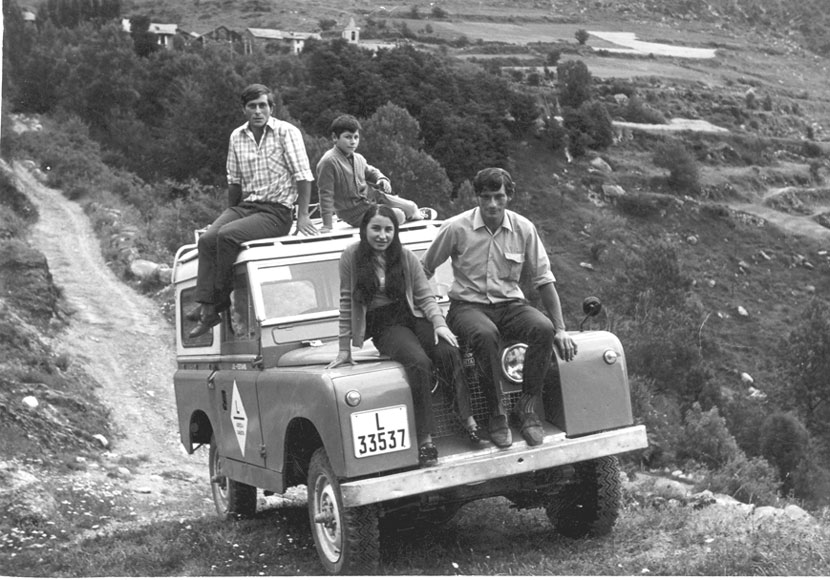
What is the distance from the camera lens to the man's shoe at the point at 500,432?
6.88 m

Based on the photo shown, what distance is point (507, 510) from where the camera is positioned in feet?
30.0

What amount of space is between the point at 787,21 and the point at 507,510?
1720cm

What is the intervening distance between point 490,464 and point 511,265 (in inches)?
53.9

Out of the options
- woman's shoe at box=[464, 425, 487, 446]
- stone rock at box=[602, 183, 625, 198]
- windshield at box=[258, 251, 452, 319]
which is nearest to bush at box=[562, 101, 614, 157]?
stone rock at box=[602, 183, 625, 198]

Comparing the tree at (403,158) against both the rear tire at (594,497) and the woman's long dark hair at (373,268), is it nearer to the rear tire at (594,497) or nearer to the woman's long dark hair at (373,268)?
the rear tire at (594,497)

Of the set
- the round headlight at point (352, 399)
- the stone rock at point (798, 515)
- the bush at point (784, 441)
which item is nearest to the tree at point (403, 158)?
the bush at point (784, 441)

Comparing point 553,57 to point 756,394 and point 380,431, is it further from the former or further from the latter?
point 380,431

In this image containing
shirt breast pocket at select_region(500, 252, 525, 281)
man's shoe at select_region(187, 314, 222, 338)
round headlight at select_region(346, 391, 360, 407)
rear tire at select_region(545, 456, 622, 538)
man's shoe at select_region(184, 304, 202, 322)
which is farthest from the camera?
man's shoe at select_region(184, 304, 202, 322)

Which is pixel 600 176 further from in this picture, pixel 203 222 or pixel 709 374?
pixel 203 222

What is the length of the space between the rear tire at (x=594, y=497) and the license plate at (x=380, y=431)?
1.63 m

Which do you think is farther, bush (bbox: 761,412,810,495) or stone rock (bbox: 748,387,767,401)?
stone rock (bbox: 748,387,767,401)

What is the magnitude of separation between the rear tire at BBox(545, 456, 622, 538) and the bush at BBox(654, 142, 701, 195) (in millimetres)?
60470

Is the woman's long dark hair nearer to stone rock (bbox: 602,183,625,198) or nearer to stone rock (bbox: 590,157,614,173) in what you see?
stone rock (bbox: 602,183,625,198)

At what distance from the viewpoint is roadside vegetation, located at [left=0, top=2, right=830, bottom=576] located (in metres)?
8.55
